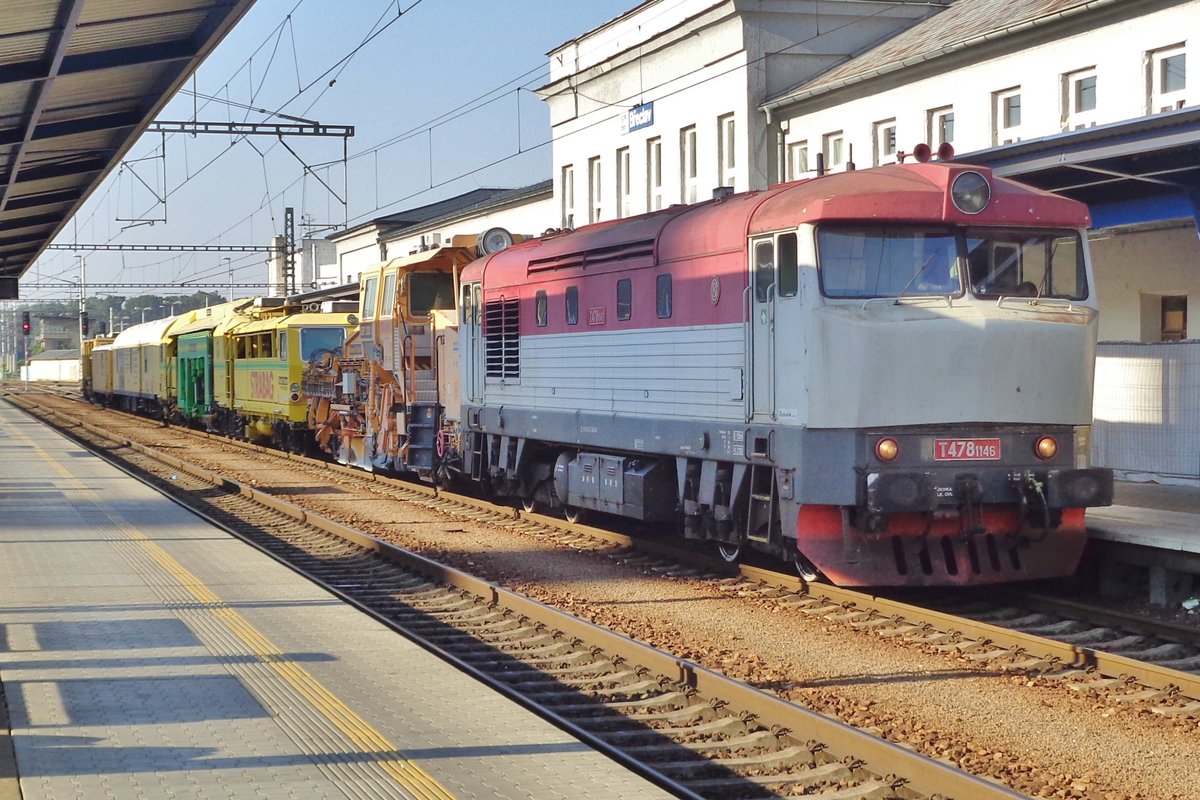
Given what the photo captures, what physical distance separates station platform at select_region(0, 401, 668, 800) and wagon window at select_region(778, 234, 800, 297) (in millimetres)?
4265

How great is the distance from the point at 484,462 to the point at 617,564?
4.96 metres

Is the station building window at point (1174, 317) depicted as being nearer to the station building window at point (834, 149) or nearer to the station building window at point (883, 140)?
the station building window at point (883, 140)

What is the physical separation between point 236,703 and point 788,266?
5910mm

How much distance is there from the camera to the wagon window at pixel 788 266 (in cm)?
1154

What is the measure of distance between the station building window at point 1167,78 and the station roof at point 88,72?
13.5m

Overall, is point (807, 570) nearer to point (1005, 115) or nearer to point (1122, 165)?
point (1122, 165)

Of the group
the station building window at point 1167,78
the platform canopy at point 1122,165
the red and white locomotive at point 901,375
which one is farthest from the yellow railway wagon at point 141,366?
the red and white locomotive at point 901,375

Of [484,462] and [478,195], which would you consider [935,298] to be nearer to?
[484,462]

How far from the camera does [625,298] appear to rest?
14.5m

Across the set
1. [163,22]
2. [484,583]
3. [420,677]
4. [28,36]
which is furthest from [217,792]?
[163,22]

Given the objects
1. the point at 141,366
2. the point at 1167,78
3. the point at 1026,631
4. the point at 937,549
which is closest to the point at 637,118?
the point at 1167,78

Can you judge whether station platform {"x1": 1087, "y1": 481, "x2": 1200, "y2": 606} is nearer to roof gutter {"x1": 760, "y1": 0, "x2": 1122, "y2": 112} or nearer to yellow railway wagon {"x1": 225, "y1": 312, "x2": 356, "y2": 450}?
roof gutter {"x1": 760, "y1": 0, "x2": 1122, "y2": 112}

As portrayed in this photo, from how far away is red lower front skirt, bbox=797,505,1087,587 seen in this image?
11.4 m

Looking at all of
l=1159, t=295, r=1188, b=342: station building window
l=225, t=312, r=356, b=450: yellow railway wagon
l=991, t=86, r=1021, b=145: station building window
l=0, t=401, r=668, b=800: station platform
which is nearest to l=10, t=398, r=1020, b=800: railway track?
l=0, t=401, r=668, b=800: station platform
